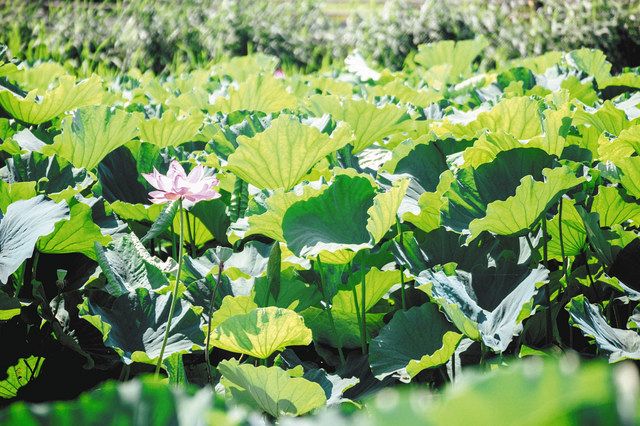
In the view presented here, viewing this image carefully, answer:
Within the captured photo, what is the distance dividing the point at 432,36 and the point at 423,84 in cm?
336

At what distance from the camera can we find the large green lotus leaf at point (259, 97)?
197 cm

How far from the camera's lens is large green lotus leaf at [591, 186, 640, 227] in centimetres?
130

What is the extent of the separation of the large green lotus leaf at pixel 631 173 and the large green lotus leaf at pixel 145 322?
0.73m

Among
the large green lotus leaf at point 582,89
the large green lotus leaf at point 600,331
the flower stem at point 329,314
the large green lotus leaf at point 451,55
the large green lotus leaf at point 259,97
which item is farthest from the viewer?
the large green lotus leaf at point 451,55

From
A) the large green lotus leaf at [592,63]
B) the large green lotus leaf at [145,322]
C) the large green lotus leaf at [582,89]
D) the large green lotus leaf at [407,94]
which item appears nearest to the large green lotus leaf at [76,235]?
the large green lotus leaf at [145,322]

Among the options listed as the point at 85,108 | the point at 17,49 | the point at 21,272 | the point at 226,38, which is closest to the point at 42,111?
the point at 85,108

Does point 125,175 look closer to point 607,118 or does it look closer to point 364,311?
point 364,311

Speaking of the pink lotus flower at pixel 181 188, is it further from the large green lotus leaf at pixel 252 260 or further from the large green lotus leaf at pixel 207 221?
the large green lotus leaf at pixel 207 221

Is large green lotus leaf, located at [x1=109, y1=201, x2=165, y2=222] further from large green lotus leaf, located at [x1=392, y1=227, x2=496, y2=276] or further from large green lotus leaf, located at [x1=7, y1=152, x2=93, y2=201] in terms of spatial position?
large green lotus leaf, located at [x1=392, y1=227, x2=496, y2=276]

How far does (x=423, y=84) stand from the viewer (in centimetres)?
282

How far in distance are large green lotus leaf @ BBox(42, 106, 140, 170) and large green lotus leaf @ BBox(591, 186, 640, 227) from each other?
85 cm

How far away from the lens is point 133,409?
51cm

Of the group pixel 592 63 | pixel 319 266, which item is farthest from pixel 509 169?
pixel 592 63

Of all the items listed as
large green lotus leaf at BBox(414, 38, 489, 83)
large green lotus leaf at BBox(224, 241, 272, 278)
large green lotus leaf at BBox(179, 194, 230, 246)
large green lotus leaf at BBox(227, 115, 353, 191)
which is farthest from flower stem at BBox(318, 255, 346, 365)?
large green lotus leaf at BBox(414, 38, 489, 83)
